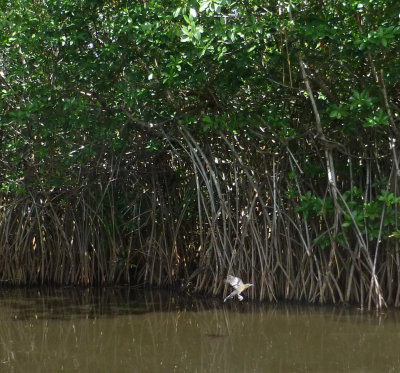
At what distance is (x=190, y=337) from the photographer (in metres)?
5.06

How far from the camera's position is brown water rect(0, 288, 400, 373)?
4.27 m

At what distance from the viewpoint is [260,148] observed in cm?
653

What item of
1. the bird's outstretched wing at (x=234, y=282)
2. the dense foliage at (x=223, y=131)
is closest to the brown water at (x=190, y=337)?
the bird's outstretched wing at (x=234, y=282)

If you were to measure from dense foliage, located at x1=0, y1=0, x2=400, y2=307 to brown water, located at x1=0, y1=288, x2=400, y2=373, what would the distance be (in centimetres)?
51

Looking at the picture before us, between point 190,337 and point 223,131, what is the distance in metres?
2.34

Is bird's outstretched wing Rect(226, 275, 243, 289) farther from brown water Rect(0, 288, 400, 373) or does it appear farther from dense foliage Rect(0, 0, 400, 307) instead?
dense foliage Rect(0, 0, 400, 307)

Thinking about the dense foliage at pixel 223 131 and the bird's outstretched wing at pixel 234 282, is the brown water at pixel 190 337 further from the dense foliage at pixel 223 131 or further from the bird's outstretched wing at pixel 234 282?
the dense foliage at pixel 223 131

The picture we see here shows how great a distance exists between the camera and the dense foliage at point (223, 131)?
207 inches

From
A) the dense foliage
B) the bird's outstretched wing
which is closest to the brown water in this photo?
the bird's outstretched wing

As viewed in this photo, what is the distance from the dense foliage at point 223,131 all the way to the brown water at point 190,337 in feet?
1.66

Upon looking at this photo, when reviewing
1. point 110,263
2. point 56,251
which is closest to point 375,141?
point 110,263

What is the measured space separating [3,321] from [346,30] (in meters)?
3.96

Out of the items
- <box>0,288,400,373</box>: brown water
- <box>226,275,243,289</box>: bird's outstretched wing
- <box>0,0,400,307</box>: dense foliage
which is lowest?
<box>0,288,400,373</box>: brown water

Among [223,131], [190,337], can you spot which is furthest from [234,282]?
[223,131]
